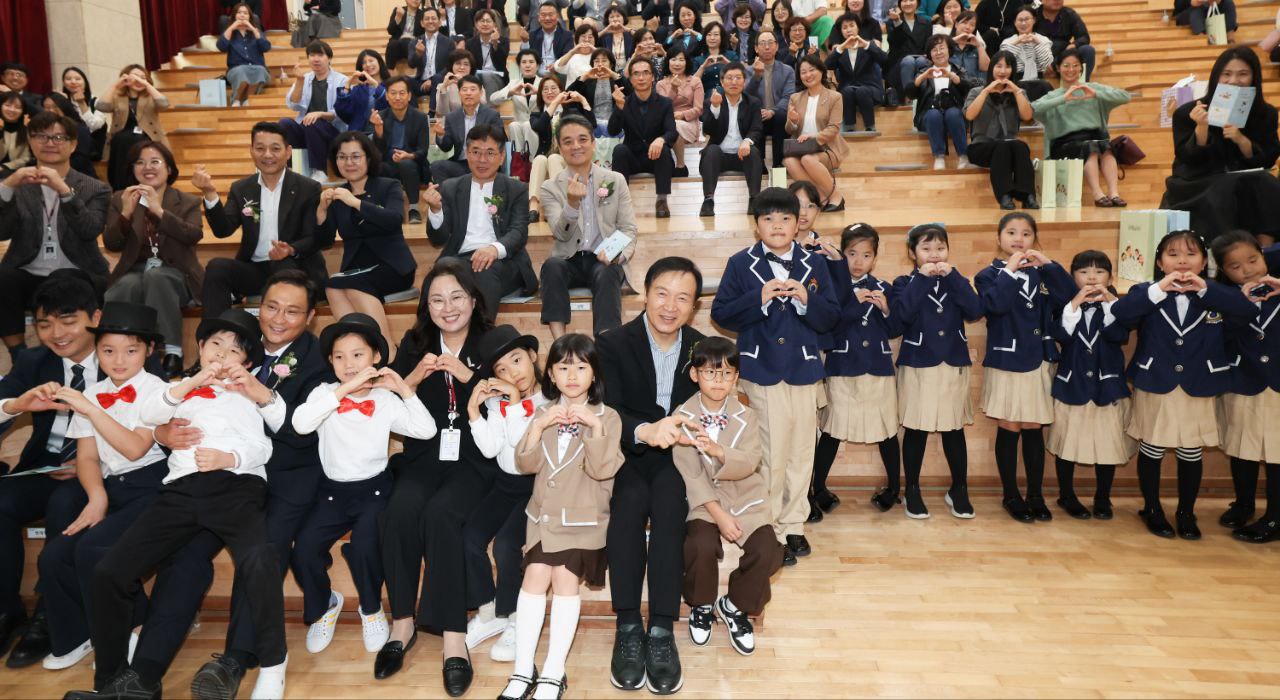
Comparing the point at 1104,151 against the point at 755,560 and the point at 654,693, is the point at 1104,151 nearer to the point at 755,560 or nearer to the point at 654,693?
the point at 755,560

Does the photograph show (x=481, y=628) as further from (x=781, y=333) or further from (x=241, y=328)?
(x=781, y=333)

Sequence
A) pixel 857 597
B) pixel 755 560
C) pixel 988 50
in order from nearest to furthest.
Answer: pixel 755 560 → pixel 857 597 → pixel 988 50

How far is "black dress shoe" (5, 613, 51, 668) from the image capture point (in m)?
2.63

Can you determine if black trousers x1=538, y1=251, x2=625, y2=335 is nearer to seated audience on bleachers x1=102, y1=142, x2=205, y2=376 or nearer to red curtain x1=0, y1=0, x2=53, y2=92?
seated audience on bleachers x1=102, y1=142, x2=205, y2=376

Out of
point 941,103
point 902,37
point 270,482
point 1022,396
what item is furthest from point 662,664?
point 902,37

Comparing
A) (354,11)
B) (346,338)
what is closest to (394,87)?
(346,338)

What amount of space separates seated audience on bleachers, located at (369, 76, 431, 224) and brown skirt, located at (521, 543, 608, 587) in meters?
3.99

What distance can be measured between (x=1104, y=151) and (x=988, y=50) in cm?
223

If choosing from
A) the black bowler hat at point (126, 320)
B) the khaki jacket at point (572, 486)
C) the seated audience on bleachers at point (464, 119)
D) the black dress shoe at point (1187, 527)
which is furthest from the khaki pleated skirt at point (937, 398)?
the seated audience on bleachers at point (464, 119)

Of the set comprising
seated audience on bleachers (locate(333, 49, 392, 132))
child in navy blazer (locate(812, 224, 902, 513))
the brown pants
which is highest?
seated audience on bleachers (locate(333, 49, 392, 132))

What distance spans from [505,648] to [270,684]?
2.23 ft

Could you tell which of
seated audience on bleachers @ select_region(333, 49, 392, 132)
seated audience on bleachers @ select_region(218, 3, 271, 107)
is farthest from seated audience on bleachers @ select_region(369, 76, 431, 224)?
seated audience on bleachers @ select_region(218, 3, 271, 107)

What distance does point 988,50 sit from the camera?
24.9 ft

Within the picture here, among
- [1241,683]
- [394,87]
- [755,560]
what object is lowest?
[1241,683]
